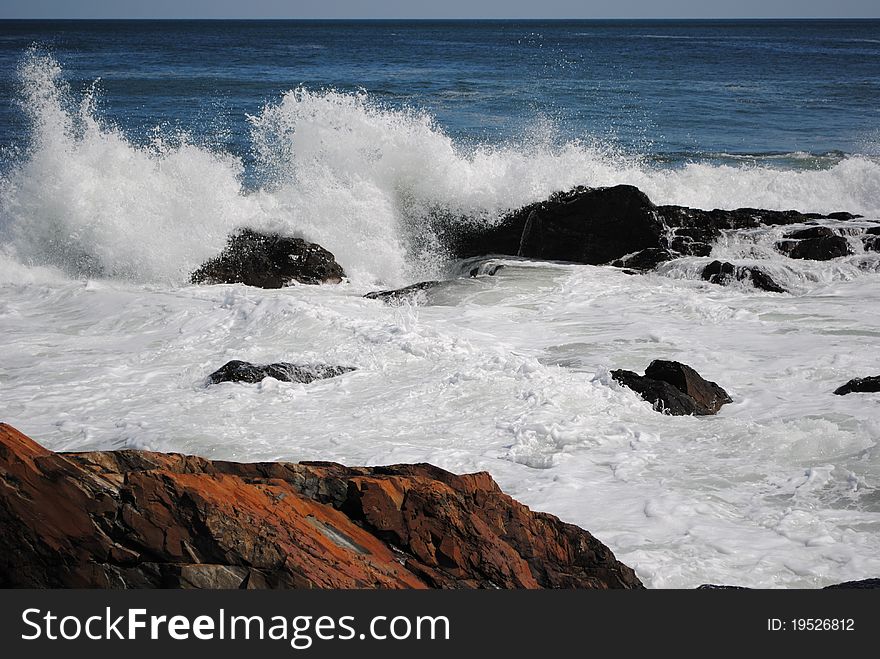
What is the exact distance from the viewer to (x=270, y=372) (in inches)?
273

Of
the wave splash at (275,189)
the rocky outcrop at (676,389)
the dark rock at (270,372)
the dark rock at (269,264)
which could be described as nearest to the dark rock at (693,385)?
the rocky outcrop at (676,389)

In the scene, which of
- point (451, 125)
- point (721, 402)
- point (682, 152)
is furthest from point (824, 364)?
point (451, 125)

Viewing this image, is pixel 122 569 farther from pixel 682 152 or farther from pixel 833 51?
pixel 833 51

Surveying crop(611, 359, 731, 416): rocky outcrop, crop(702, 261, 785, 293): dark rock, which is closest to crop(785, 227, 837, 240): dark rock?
crop(702, 261, 785, 293): dark rock

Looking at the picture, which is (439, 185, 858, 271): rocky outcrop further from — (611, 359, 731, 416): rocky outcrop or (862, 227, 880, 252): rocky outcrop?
(611, 359, 731, 416): rocky outcrop

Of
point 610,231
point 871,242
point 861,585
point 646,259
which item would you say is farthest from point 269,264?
point 861,585

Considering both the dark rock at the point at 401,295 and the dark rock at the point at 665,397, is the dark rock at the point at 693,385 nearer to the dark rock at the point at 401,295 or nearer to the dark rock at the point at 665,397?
the dark rock at the point at 665,397

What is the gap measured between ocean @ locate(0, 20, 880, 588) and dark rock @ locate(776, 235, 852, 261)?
0.24 meters

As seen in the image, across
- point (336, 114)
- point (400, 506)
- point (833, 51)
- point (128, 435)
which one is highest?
point (833, 51)

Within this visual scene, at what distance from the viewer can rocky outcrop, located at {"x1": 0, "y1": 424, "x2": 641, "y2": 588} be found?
3143mm

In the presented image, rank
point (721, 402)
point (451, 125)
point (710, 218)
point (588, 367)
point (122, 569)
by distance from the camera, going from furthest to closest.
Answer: point (451, 125) < point (710, 218) < point (588, 367) < point (721, 402) < point (122, 569)

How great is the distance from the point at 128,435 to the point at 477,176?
830 cm

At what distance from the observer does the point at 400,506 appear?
365 centimetres

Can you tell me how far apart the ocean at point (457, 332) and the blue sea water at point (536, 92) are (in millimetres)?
1174
